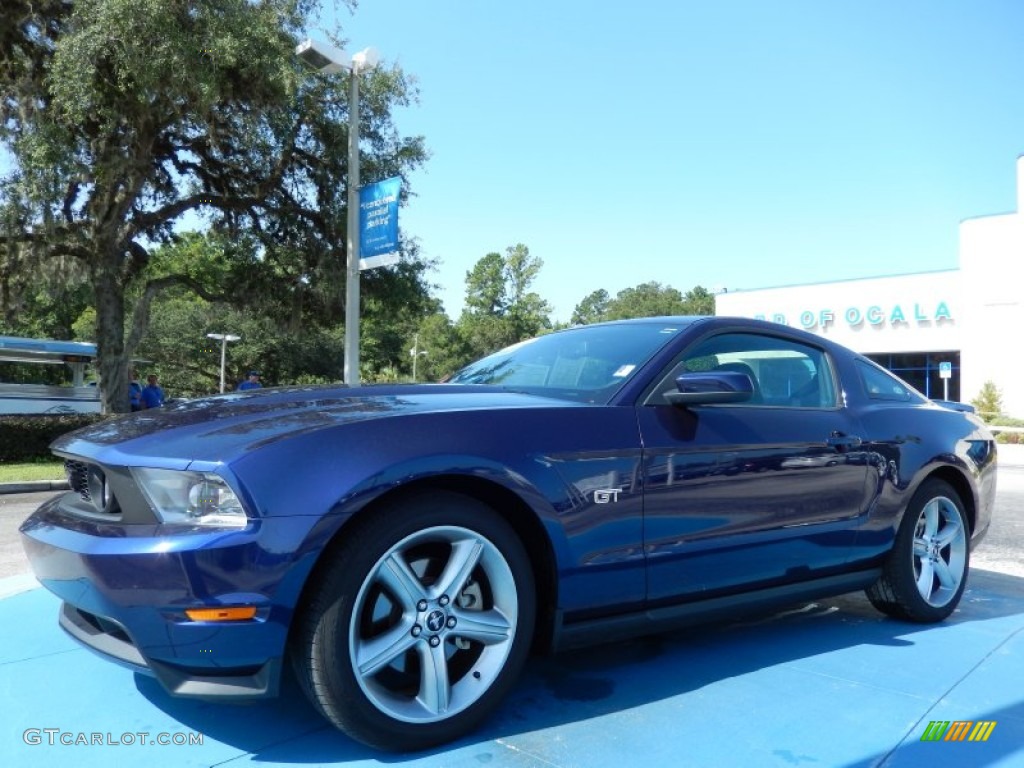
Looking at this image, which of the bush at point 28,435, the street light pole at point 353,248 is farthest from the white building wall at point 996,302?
the bush at point 28,435

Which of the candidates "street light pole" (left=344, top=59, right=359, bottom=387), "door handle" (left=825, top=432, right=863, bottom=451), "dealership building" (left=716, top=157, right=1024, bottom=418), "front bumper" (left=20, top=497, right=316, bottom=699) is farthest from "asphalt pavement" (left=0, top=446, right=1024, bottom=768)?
"dealership building" (left=716, top=157, right=1024, bottom=418)

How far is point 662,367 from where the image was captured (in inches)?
121

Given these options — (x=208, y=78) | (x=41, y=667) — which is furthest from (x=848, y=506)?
(x=208, y=78)

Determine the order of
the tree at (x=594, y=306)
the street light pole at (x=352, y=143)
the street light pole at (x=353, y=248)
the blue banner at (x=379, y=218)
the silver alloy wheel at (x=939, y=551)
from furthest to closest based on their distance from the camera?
the tree at (x=594, y=306) < the street light pole at (x=353, y=248) < the blue banner at (x=379, y=218) < the street light pole at (x=352, y=143) < the silver alloy wheel at (x=939, y=551)

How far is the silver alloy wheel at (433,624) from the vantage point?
2.33 metres

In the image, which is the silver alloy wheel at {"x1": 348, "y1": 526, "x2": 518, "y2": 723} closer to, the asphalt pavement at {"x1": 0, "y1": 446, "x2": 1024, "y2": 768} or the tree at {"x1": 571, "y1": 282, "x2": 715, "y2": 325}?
the asphalt pavement at {"x1": 0, "y1": 446, "x2": 1024, "y2": 768}

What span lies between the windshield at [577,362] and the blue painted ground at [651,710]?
1.12 meters

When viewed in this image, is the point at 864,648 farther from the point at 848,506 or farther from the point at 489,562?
the point at 489,562

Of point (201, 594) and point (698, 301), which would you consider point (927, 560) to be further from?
point (698, 301)

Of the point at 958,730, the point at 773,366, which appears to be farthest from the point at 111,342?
the point at 958,730

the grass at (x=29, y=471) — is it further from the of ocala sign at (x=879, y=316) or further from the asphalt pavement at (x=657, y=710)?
the of ocala sign at (x=879, y=316)

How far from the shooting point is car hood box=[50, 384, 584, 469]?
2.29 meters

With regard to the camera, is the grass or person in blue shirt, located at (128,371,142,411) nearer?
the grass

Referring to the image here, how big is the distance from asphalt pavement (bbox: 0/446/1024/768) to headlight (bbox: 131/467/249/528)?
0.76 m
